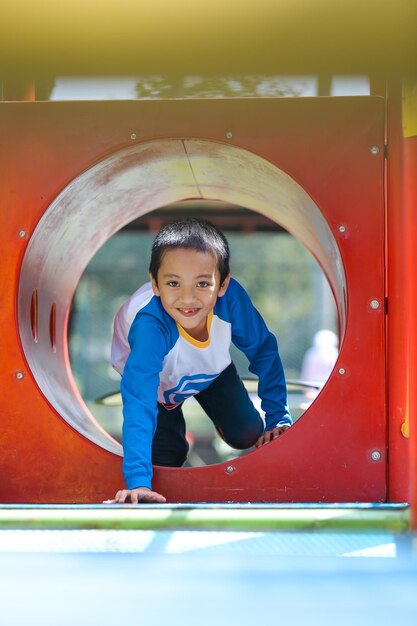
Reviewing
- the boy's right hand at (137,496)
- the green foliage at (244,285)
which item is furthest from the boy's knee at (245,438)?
the green foliage at (244,285)

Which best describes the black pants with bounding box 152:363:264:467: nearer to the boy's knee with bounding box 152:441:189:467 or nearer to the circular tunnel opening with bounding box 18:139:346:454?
the boy's knee with bounding box 152:441:189:467

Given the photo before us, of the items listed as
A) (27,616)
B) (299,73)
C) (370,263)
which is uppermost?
(299,73)

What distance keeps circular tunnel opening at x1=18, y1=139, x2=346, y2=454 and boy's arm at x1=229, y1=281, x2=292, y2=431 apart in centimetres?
27

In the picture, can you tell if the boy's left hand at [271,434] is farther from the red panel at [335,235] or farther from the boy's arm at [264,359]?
the red panel at [335,235]

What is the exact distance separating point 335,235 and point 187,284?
0.47m

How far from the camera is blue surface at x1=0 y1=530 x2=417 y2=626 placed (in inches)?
57.3

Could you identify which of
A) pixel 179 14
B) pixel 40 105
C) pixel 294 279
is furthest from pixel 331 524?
pixel 294 279

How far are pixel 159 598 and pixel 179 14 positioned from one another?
3.59 ft

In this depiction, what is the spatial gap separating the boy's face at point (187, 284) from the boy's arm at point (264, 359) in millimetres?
276

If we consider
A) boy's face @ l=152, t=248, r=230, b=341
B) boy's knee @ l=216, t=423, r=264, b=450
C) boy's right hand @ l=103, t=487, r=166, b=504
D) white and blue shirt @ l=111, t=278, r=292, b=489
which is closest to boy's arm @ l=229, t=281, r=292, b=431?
white and blue shirt @ l=111, t=278, r=292, b=489

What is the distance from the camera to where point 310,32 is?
6.15 ft

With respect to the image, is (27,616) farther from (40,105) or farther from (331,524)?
(40,105)

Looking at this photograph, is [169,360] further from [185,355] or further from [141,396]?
[141,396]

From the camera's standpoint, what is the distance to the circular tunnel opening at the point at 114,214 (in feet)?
9.05
